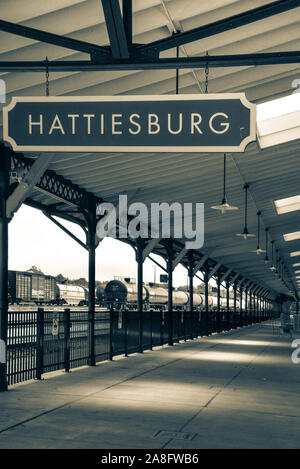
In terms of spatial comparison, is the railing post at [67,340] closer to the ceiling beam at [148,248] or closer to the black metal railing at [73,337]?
the black metal railing at [73,337]

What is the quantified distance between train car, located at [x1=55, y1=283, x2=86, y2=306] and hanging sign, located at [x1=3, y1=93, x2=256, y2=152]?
153 feet

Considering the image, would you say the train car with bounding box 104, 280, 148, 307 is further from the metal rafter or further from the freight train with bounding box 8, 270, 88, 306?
the metal rafter

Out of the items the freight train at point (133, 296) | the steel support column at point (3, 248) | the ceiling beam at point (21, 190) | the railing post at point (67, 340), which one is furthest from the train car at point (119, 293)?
the ceiling beam at point (21, 190)

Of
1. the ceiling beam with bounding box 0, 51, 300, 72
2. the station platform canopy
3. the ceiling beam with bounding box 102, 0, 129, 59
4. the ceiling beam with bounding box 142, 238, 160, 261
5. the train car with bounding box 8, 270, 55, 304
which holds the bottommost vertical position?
the train car with bounding box 8, 270, 55, 304

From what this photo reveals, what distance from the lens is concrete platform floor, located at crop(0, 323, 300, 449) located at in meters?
7.30

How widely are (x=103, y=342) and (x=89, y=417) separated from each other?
9.02 meters

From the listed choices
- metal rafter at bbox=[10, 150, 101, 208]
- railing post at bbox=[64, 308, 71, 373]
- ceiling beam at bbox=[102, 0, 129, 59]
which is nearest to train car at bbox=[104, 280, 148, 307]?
metal rafter at bbox=[10, 150, 101, 208]

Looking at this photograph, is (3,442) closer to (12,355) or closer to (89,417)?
(89,417)

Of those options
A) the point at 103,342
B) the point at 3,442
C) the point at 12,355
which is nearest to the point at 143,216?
the point at 103,342

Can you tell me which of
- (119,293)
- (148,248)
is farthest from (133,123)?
(119,293)

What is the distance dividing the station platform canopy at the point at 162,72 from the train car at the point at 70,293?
105 ft

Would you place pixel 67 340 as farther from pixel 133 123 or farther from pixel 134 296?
pixel 134 296

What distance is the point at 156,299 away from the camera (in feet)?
186

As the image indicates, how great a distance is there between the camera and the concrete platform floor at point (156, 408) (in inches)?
287
